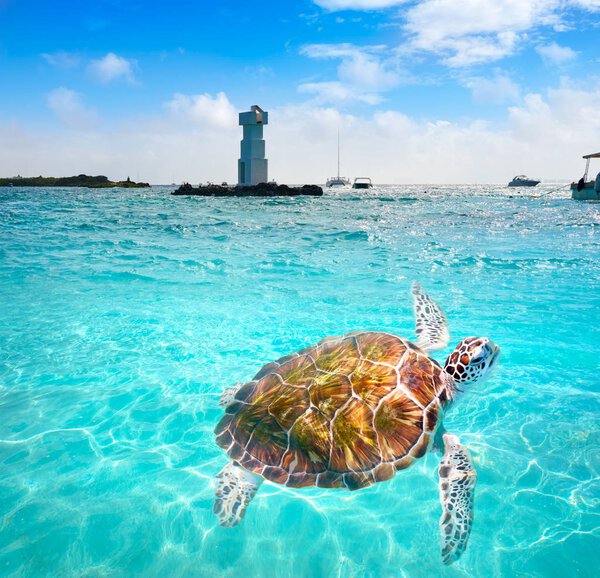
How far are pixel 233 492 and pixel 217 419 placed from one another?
5.30ft

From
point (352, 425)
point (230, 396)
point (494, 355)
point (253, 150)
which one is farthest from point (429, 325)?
point (253, 150)

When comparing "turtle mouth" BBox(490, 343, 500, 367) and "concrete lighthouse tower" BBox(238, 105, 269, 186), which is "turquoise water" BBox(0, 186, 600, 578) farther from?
"concrete lighthouse tower" BBox(238, 105, 269, 186)

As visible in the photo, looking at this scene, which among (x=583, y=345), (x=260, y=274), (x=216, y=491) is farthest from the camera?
(x=260, y=274)

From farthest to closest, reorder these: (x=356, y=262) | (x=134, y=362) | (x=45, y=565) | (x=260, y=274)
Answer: (x=356, y=262) < (x=260, y=274) < (x=134, y=362) < (x=45, y=565)

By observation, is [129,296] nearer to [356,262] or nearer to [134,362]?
[134,362]

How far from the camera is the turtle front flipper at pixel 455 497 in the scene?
3.46 meters

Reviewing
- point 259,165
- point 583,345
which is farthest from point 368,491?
point 259,165

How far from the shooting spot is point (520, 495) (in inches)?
163

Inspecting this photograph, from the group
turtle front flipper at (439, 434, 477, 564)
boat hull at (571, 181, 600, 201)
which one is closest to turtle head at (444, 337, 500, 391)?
turtle front flipper at (439, 434, 477, 564)

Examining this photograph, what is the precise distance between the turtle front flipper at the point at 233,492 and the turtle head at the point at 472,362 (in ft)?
8.22

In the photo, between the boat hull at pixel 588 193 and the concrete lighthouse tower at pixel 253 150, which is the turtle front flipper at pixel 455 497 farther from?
the concrete lighthouse tower at pixel 253 150

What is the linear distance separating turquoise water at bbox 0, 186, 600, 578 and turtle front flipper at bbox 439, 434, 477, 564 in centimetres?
20

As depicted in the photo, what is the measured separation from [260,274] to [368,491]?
33.5ft

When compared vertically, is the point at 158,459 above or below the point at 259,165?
below
